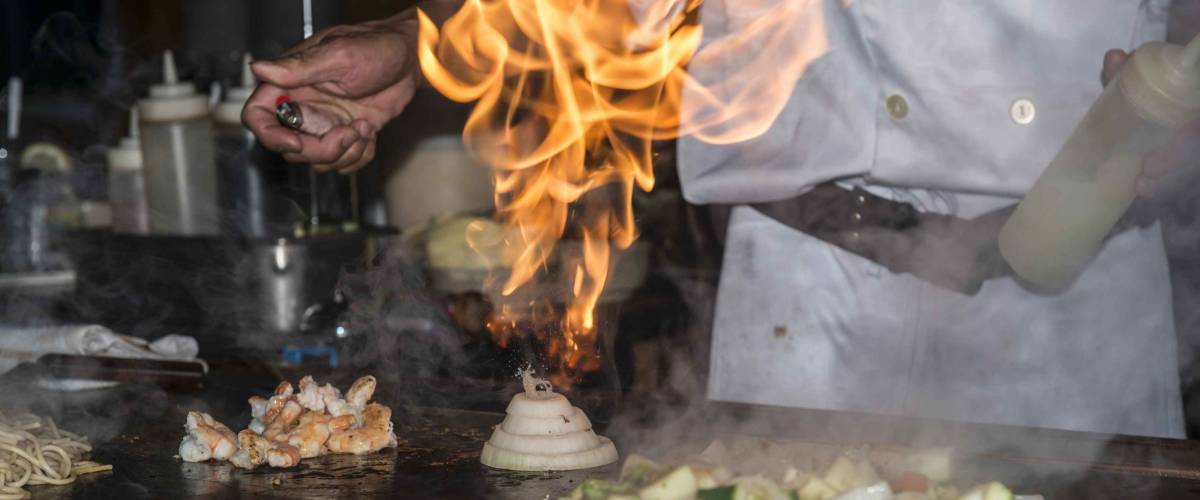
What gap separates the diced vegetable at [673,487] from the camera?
2.21m

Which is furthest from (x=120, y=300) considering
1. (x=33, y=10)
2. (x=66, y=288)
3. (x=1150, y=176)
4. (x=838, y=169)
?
(x=33, y=10)

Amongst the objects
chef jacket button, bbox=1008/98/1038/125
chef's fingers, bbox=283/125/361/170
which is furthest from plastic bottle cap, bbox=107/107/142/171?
chef jacket button, bbox=1008/98/1038/125

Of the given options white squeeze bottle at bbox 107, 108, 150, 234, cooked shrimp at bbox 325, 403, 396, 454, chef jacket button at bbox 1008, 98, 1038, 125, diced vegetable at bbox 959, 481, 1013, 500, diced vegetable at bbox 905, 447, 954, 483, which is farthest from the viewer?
white squeeze bottle at bbox 107, 108, 150, 234

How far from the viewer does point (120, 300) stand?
4.91m

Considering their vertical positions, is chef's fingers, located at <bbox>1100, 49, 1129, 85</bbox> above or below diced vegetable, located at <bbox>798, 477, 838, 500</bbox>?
above

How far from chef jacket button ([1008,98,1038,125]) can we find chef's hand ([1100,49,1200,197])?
35cm

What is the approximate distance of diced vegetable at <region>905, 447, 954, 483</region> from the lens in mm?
2361

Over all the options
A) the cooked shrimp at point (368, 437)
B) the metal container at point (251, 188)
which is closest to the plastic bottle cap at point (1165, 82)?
the cooked shrimp at point (368, 437)

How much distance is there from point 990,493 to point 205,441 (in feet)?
5.19

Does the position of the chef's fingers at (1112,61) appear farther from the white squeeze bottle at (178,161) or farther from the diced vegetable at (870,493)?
the white squeeze bottle at (178,161)

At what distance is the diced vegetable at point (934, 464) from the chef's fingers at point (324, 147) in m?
1.68

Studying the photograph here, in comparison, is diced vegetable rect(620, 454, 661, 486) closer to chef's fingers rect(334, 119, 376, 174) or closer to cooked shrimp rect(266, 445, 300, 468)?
cooked shrimp rect(266, 445, 300, 468)

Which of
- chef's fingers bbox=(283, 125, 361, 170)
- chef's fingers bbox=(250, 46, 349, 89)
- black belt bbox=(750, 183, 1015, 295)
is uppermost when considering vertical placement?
chef's fingers bbox=(250, 46, 349, 89)

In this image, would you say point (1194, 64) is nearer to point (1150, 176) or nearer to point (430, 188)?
point (1150, 176)
